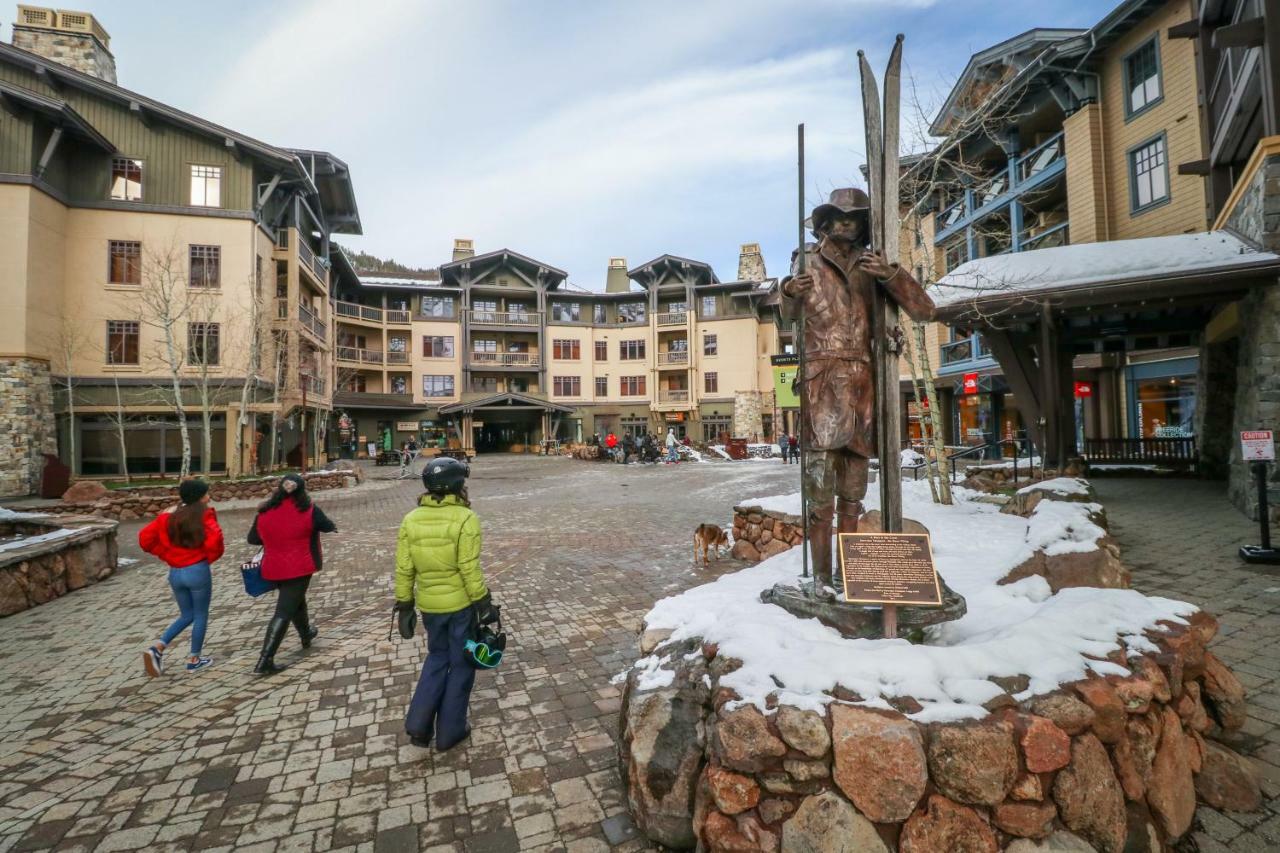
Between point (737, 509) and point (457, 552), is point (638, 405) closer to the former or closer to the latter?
point (737, 509)

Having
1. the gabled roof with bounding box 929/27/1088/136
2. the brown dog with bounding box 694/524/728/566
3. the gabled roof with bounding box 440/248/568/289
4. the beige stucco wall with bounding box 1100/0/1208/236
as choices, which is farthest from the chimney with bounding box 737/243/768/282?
the brown dog with bounding box 694/524/728/566

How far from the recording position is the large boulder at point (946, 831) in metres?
2.18

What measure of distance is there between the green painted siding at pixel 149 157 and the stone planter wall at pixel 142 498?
36.8 ft

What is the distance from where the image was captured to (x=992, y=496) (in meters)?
9.31

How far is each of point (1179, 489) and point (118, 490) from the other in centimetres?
2440

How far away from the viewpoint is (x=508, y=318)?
39844 mm

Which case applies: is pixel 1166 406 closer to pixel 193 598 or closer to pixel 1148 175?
pixel 1148 175

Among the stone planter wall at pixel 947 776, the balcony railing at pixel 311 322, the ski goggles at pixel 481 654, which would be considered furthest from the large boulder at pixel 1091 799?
the balcony railing at pixel 311 322

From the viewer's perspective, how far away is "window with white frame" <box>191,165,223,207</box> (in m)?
20.2

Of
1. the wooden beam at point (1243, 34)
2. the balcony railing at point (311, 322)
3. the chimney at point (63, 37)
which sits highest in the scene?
the chimney at point (63, 37)

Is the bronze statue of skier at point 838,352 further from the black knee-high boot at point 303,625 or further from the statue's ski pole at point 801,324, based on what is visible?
the black knee-high boot at point 303,625

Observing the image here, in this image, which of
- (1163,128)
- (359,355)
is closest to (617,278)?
(359,355)

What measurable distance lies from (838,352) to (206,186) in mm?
25404

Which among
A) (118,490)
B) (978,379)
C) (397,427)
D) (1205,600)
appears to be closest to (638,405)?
(397,427)
